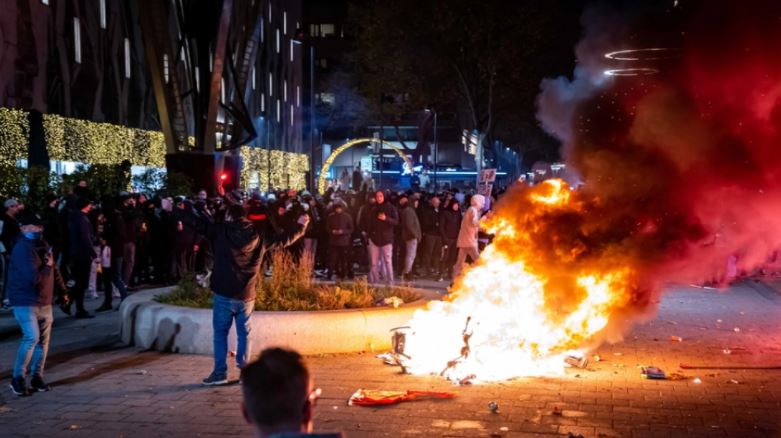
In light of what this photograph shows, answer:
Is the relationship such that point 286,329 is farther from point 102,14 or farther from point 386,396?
point 102,14

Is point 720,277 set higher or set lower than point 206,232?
lower

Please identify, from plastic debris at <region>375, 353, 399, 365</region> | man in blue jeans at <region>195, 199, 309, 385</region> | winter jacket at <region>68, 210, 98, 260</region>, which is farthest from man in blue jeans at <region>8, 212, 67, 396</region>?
winter jacket at <region>68, 210, 98, 260</region>

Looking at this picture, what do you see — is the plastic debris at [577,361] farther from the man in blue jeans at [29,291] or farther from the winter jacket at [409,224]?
the winter jacket at [409,224]

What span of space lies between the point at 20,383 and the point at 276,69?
42.8 meters

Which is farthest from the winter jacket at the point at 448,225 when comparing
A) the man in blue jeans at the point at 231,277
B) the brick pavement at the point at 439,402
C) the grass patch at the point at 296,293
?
the man in blue jeans at the point at 231,277

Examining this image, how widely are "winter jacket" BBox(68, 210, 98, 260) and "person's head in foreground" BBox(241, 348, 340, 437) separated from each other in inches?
400

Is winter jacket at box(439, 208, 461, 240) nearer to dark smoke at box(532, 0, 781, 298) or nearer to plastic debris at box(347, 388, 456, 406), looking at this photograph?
dark smoke at box(532, 0, 781, 298)

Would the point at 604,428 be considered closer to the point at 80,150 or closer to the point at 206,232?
the point at 206,232

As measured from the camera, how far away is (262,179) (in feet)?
143

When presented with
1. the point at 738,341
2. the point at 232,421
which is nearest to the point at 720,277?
the point at 738,341

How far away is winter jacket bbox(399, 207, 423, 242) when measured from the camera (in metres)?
17.5

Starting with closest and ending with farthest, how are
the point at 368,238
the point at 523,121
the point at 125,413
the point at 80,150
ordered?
the point at 125,413 → the point at 368,238 → the point at 80,150 → the point at 523,121

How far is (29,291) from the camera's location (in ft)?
26.3

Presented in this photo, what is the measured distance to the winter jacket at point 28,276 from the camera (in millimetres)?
8016
